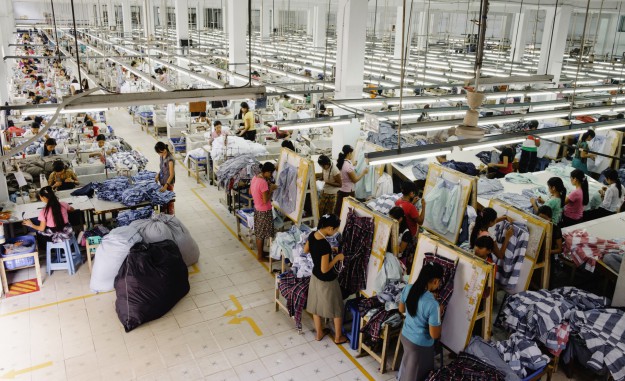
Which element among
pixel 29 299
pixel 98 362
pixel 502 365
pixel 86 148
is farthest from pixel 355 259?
pixel 86 148

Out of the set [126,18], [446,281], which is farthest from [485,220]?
[126,18]

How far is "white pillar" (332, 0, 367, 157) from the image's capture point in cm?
978

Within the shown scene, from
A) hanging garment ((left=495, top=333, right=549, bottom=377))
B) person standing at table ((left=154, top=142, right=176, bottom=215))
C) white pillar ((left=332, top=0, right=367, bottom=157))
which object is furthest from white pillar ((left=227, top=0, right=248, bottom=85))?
hanging garment ((left=495, top=333, right=549, bottom=377))

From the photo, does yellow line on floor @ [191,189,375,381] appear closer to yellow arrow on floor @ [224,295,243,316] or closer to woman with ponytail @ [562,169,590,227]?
yellow arrow on floor @ [224,295,243,316]

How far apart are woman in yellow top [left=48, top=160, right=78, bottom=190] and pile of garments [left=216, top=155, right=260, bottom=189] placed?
8.81 ft

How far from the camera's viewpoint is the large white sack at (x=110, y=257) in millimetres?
6797

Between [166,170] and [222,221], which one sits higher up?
[166,170]

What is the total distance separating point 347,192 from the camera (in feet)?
27.8

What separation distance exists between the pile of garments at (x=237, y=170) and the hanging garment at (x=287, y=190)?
845 millimetres

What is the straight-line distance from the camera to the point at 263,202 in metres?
7.45

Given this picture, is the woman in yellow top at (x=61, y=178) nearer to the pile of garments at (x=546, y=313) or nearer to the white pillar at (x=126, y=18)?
the pile of garments at (x=546, y=313)

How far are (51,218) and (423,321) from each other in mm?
5468

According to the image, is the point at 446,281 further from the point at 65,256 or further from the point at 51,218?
the point at 65,256

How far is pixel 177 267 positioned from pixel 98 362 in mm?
1559
